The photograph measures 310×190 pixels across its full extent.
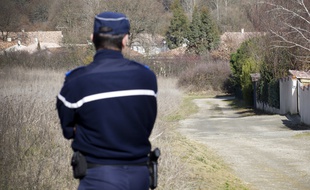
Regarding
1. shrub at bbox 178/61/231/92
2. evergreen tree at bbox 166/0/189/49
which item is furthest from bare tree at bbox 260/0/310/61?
evergreen tree at bbox 166/0/189/49

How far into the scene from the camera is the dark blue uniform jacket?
4285mm

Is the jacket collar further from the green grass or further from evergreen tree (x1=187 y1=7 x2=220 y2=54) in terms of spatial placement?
evergreen tree (x1=187 y1=7 x2=220 y2=54)

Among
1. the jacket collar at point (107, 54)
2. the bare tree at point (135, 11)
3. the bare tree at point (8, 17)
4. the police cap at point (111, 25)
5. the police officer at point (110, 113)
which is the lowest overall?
the police officer at point (110, 113)

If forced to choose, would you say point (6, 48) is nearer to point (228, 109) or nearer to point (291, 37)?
point (291, 37)

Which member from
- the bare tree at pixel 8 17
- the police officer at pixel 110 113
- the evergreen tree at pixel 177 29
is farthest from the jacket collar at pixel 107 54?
the evergreen tree at pixel 177 29

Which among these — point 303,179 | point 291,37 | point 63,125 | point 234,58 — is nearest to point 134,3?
point 291,37

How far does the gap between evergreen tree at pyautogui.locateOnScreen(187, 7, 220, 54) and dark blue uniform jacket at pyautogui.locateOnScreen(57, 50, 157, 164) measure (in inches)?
3005

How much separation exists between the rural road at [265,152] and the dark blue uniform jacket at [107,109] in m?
6.81

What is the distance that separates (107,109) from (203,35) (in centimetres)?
7735

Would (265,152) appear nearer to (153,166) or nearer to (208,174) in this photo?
(208,174)

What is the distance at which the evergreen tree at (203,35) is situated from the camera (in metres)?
80.6

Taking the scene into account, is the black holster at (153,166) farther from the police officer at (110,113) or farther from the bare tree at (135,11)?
the bare tree at (135,11)

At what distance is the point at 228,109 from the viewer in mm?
44938

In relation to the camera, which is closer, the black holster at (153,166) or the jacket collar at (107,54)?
the jacket collar at (107,54)
